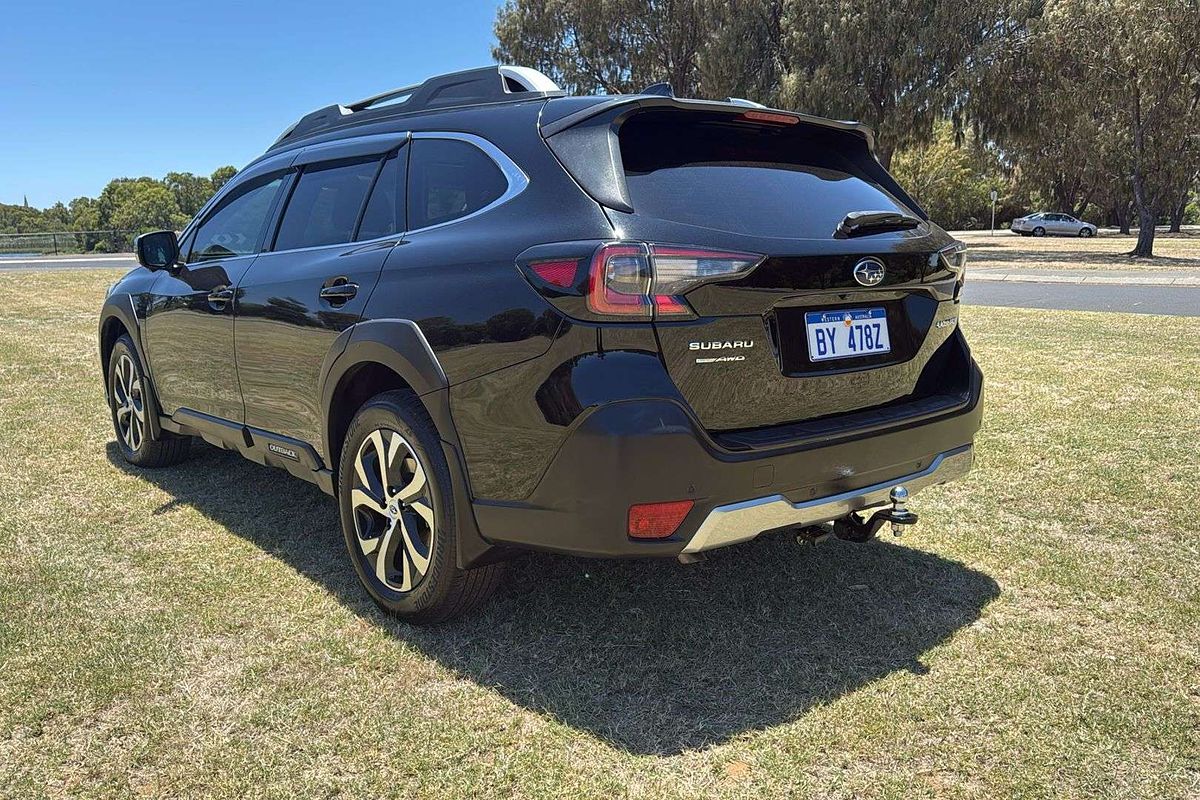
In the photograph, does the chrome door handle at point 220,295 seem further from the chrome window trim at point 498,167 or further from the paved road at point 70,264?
the paved road at point 70,264

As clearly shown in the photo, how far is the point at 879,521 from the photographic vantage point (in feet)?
10.8

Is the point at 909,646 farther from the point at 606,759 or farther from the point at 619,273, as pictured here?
the point at 619,273

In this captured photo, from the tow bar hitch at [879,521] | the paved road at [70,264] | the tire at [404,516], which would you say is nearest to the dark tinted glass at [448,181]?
the tire at [404,516]

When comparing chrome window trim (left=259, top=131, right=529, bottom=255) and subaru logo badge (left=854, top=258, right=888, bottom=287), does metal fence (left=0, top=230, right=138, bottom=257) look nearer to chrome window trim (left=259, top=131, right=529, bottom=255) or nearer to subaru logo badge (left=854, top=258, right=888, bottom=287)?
chrome window trim (left=259, top=131, right=529, bottom=255)

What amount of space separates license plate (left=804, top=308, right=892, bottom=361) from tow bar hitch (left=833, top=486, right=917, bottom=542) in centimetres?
51

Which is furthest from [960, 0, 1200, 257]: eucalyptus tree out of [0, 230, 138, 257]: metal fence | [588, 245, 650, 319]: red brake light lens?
[0, 230, 138, 257]: metal fence

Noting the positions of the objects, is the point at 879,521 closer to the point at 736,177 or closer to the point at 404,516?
the point at 736,177

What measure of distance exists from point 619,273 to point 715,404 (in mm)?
484

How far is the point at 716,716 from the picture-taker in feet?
9.11

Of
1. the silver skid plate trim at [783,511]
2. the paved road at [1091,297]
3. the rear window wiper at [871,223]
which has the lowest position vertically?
the paved road at [1091,297]

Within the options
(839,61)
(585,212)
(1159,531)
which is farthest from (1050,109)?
(585,212)

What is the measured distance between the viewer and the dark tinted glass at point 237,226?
A: 435 centimetres

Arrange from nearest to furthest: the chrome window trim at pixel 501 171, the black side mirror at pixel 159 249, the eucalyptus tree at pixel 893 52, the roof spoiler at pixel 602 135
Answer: the roof spoiler at pixel 602 135 → the chrome window trim at pixel 501 171 → the black side mirror at pixel 159 249 → the eucalyptus tree at pixel 893 52

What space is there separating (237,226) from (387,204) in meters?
1.42
